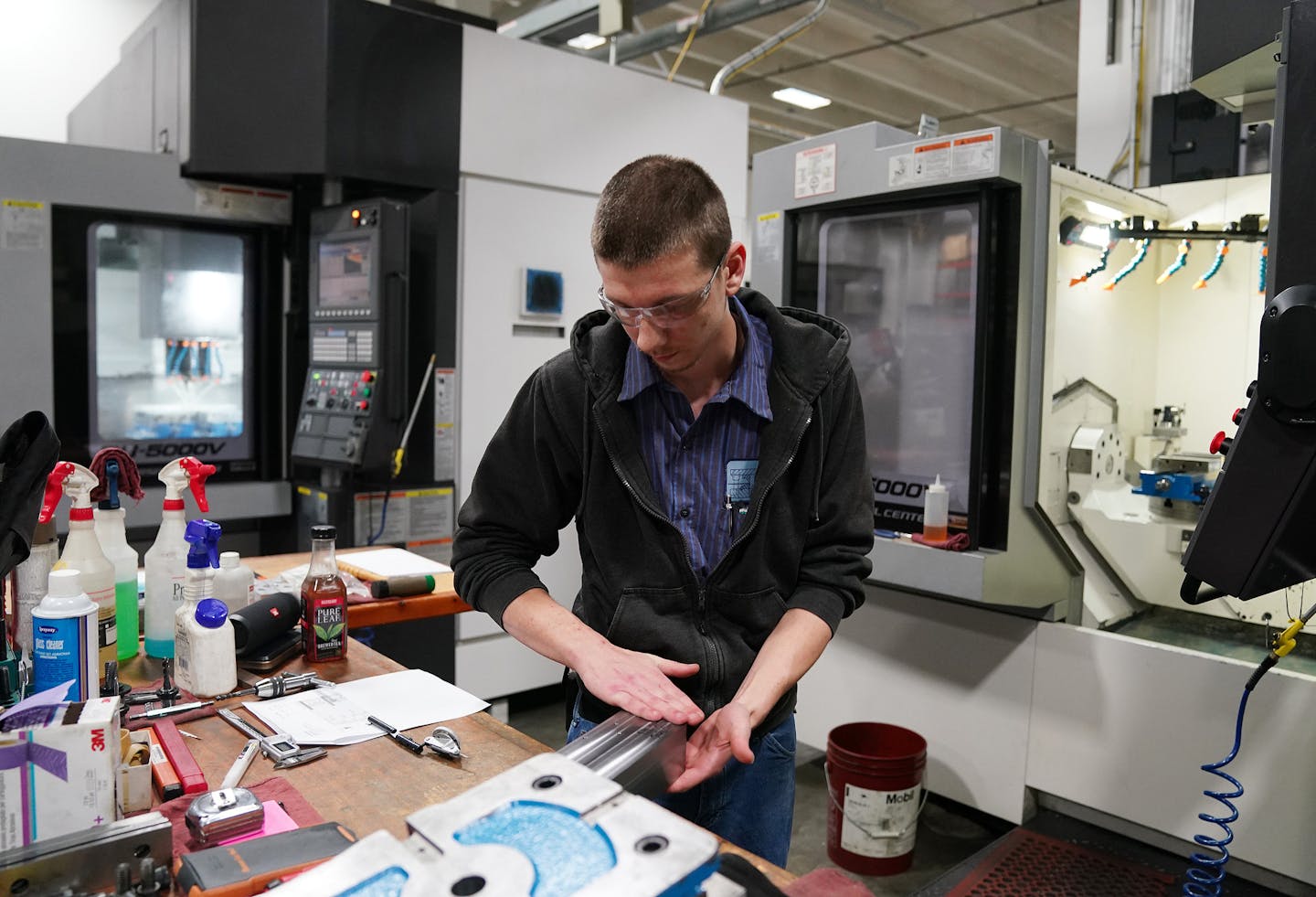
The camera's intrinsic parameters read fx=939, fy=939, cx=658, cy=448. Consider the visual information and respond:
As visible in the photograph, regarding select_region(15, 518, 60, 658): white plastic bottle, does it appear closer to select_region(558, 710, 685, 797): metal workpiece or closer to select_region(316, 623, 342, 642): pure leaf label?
select_region(316, 623, 342, 642): pure leaf label

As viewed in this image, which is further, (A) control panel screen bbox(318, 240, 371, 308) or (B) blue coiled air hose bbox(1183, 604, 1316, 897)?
(A) control panel screen bbox(318, 240, 371, 308)

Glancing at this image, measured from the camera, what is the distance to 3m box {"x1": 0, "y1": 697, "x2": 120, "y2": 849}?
0.92m

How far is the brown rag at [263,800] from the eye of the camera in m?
1.02

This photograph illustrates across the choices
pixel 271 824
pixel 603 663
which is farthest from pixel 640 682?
pixel 271 824

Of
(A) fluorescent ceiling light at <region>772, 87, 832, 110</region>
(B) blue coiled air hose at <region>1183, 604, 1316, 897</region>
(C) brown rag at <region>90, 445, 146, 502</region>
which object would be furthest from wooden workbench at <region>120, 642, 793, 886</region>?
(A) fluorescent ceiling light at <region>772, 87, 832, 110</region>

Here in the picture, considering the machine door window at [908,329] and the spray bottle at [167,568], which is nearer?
the spray bottle at [167,568]

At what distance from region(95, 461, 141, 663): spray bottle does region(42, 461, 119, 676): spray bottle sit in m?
0.06

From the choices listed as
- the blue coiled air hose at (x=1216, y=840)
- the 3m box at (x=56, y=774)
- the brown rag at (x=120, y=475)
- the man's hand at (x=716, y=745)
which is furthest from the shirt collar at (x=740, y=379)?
the blue coiled air hose at (x=1216, y=840)

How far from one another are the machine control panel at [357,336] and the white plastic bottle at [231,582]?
3.85ft

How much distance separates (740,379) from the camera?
1.36 m

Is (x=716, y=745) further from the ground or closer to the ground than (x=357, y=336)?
closer to the ground

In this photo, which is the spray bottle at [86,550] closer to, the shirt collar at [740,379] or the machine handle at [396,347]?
the shirt collar at [740,379]

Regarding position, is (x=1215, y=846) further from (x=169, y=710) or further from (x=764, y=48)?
(x=764, y=48)

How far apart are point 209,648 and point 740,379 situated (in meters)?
0.90
